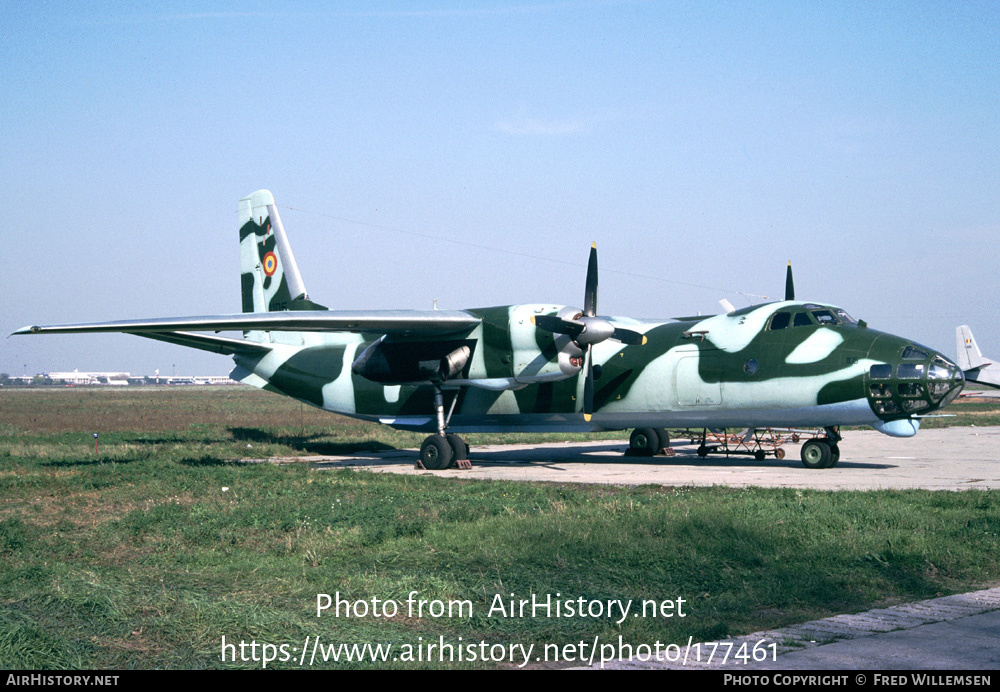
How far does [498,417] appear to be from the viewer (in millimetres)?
25734

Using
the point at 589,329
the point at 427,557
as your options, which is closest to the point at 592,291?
the point at 589,329

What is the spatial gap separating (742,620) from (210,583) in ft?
18.3

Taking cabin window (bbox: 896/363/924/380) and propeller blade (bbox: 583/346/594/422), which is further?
propeller blade (bbox: 583/346/594/422)

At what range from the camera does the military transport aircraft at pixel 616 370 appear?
68.8 ft

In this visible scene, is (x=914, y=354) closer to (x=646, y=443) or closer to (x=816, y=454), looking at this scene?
(x=816, y=454)

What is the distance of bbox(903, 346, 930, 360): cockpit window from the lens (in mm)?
20406

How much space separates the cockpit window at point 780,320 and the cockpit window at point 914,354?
286 cm

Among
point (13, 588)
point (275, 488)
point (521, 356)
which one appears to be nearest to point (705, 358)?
point (521, 356)

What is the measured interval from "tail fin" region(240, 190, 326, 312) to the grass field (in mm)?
12022

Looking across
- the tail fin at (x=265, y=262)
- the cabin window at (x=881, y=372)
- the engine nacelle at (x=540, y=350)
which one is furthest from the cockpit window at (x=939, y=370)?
the tail fin at (x=265, y=262)

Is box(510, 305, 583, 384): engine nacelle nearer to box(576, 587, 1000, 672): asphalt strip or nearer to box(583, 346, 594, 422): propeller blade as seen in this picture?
box(583, 346, 594, 422): propeller blade

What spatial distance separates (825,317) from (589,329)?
19.2 feet

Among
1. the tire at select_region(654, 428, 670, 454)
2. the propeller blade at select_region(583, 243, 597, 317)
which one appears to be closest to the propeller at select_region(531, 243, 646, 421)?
the propeller blade at select_region(583, 243, 597, 317)

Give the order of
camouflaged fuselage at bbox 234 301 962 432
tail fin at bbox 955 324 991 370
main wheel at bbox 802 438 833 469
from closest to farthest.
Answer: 1. camouflaged fuselage at bbox 234 301 962 432
2. main wheel at bbox 802 438 833 469
3. tail fin at bbox 955 324 991 370
